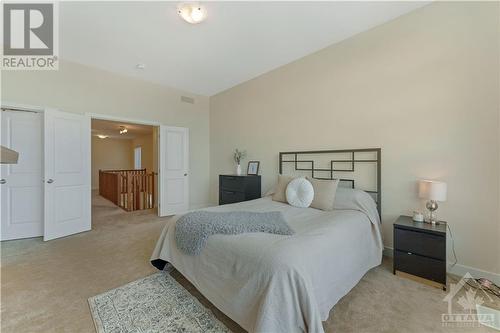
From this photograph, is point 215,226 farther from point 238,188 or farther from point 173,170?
point 173,170

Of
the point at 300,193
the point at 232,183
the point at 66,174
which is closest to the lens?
the point at 300,193

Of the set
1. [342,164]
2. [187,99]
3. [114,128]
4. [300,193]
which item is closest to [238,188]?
[300,193]

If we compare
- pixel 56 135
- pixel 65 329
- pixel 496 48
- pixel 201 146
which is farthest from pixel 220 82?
pixel 65 329

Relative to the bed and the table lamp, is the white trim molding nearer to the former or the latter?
the bed

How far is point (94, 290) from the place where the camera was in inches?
78.0

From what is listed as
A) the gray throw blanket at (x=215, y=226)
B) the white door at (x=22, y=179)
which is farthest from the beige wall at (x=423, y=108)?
the white door at (x=22, y=179)

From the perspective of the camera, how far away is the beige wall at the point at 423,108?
2.07m

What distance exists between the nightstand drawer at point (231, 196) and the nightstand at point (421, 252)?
2335 millimetres

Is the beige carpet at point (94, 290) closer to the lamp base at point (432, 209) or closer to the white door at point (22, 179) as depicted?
the white door at point (22, 179)

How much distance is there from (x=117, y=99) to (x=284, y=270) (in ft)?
14.2

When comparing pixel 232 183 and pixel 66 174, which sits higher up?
pixel 66 174

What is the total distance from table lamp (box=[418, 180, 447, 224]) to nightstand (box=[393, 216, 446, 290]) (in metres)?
0.17

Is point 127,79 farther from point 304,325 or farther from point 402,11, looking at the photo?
point 304,325

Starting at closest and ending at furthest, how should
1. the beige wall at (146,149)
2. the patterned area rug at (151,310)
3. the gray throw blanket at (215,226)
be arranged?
the patterned area rug at (151,310) < the gray throw blanket at (215,226) < the beige wall at (146,149)
